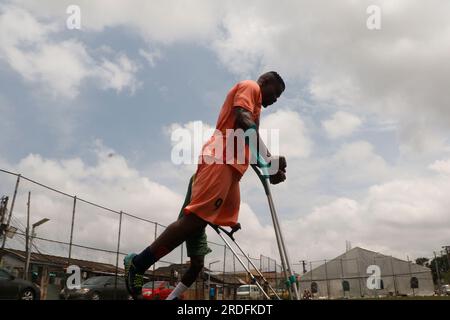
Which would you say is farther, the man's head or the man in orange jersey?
the man's head

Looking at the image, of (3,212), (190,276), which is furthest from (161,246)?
(3,212)

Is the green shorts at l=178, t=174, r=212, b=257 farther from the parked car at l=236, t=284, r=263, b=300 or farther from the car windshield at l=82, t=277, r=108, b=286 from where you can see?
the parked car at l=236, t=284, r=263, b=300

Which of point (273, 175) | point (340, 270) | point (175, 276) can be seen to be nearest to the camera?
point (273, 175)

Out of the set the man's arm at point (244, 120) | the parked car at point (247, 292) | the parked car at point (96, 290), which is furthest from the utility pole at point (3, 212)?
the parked car at point (247, 292)

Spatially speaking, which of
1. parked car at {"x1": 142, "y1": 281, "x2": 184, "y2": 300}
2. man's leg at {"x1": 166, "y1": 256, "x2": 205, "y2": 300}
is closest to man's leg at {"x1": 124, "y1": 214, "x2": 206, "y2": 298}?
man's leg at {"x1": 166, "y1": 256, "x2": 205, "y2": 300}

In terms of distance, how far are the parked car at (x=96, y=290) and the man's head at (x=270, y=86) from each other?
1207 centimetres

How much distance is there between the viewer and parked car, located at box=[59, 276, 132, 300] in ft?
42.9

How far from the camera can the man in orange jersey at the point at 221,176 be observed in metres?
2.55

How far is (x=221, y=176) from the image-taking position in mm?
2588

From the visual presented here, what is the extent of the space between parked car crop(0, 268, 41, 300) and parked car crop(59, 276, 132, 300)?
1.66 m
